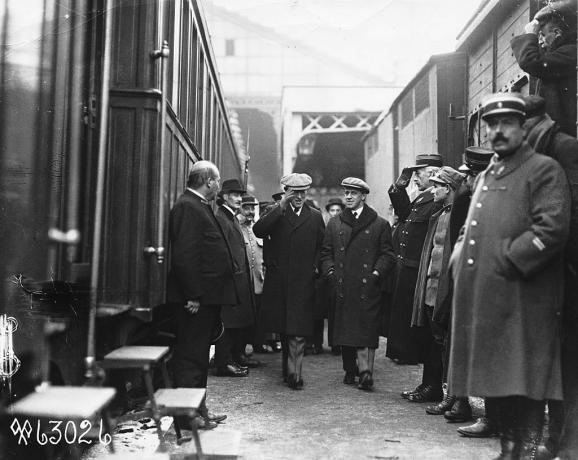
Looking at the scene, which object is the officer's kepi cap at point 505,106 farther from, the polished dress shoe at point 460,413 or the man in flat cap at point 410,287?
the polished dress shoe at point 460,413

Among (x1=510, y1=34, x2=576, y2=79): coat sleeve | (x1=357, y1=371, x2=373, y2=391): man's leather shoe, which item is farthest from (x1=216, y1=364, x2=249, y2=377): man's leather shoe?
(x1=510, y1=34, x2=576, y2=79): coat sleeve

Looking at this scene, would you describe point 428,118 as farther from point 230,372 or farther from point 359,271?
point 230,372

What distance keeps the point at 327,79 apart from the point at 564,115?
34349 mm

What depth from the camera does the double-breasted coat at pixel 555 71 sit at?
4043mm

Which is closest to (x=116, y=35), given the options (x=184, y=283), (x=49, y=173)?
(x=49, y=173)

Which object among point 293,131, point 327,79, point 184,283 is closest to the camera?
point 184,283

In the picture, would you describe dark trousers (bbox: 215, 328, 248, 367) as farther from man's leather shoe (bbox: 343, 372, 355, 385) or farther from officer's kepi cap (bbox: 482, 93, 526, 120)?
officer's kepi cap (bbox: 482, 93, 526, 120)

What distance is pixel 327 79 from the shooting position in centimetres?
3772

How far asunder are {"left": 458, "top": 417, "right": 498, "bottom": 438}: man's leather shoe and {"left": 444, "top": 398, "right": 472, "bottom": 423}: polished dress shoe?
37cm

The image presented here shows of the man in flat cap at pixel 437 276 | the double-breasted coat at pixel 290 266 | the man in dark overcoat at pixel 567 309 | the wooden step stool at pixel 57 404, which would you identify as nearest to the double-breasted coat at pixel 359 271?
the double-breasted coat at pixel 290 266

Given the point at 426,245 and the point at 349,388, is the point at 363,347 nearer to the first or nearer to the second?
the point at 349,388

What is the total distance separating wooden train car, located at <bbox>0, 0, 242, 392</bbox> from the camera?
3.13 metres

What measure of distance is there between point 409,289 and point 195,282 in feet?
7.43

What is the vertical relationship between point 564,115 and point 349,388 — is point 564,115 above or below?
above
